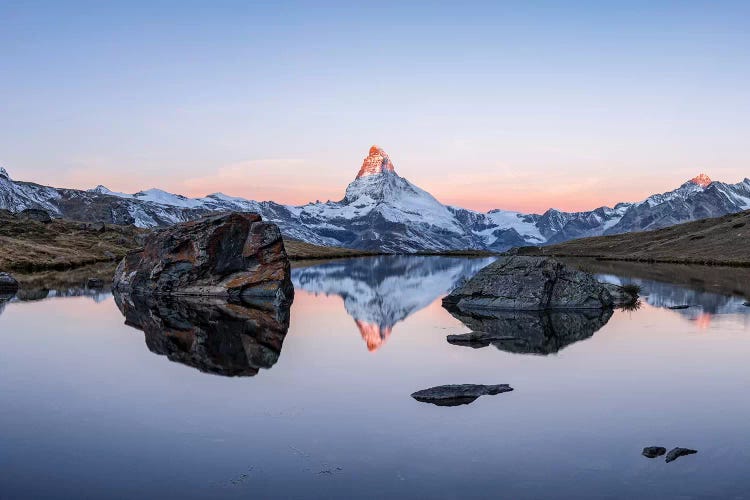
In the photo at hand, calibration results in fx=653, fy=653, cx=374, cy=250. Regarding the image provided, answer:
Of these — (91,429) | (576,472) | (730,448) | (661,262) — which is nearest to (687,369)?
(730,448)

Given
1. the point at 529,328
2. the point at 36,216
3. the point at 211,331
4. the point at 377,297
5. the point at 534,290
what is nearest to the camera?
the point at 211,331

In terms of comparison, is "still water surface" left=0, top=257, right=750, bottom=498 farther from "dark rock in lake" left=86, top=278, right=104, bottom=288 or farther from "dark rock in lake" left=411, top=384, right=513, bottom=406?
"dark rock in lake" left=86, top=278, right=104, bottom=288

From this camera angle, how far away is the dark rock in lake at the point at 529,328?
3859cm

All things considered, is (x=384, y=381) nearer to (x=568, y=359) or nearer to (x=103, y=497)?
(x=568, y=359)

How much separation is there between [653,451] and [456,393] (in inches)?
331

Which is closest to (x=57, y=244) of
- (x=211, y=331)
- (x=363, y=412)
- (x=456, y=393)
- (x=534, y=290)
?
(x=211, y=331)

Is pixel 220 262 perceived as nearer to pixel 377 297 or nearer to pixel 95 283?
pixel 377 297

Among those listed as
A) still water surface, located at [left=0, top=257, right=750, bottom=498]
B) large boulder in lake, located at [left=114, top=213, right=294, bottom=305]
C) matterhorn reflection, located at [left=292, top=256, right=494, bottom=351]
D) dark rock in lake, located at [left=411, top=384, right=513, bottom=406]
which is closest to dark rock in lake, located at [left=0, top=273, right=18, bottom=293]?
large boulder in lake, located at [left=114, top=213, right=294, bottom=305]

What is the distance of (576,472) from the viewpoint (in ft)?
58.1

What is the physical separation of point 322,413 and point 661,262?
5799 inches

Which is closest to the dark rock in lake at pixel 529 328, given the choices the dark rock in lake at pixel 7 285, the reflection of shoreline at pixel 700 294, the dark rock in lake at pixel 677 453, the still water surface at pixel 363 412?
the still water surface at pixel 363 412

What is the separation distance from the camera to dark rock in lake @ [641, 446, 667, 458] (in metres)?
18.9

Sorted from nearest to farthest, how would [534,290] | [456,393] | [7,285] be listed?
1. [456,393]
2. [534,290]
3. [7,285]

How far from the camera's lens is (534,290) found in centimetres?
5634
